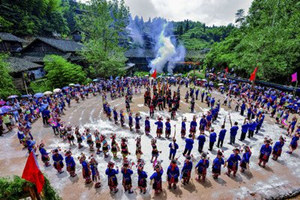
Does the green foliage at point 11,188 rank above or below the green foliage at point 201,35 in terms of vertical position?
below

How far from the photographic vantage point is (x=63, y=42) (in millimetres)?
33500

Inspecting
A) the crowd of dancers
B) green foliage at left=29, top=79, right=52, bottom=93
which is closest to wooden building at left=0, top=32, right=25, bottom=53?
green foliage at left=29, top=79, right=52, bottom=93

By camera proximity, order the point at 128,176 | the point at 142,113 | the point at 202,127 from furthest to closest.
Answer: the point at 142,113, the point at 202,127, the point at 128,176

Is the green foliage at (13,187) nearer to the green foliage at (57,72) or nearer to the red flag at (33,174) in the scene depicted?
the red flag at (33,174)

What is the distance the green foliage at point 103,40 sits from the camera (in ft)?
91.2

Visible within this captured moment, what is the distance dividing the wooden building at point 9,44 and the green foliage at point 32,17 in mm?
4282

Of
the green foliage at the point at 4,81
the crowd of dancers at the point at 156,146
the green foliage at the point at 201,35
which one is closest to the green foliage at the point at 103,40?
the crowd of dancers at the point at 156,146

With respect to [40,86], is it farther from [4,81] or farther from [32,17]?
[32,17]

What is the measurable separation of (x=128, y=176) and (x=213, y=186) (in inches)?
152

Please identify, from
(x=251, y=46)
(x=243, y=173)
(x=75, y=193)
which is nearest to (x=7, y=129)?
(x=75, y=193)

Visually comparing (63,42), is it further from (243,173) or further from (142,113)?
(243,173)

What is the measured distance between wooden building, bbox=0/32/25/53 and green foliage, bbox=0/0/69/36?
4282 millimetres

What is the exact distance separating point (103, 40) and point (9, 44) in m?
Result: 16.7

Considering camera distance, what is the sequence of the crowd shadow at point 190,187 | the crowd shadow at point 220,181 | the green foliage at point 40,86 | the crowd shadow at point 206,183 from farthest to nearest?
the green foliage at point 40,86 < the crowd shadow at point 220,181 < the crowd shadow at point 206,183 < the crowd shadow at point 190,187
